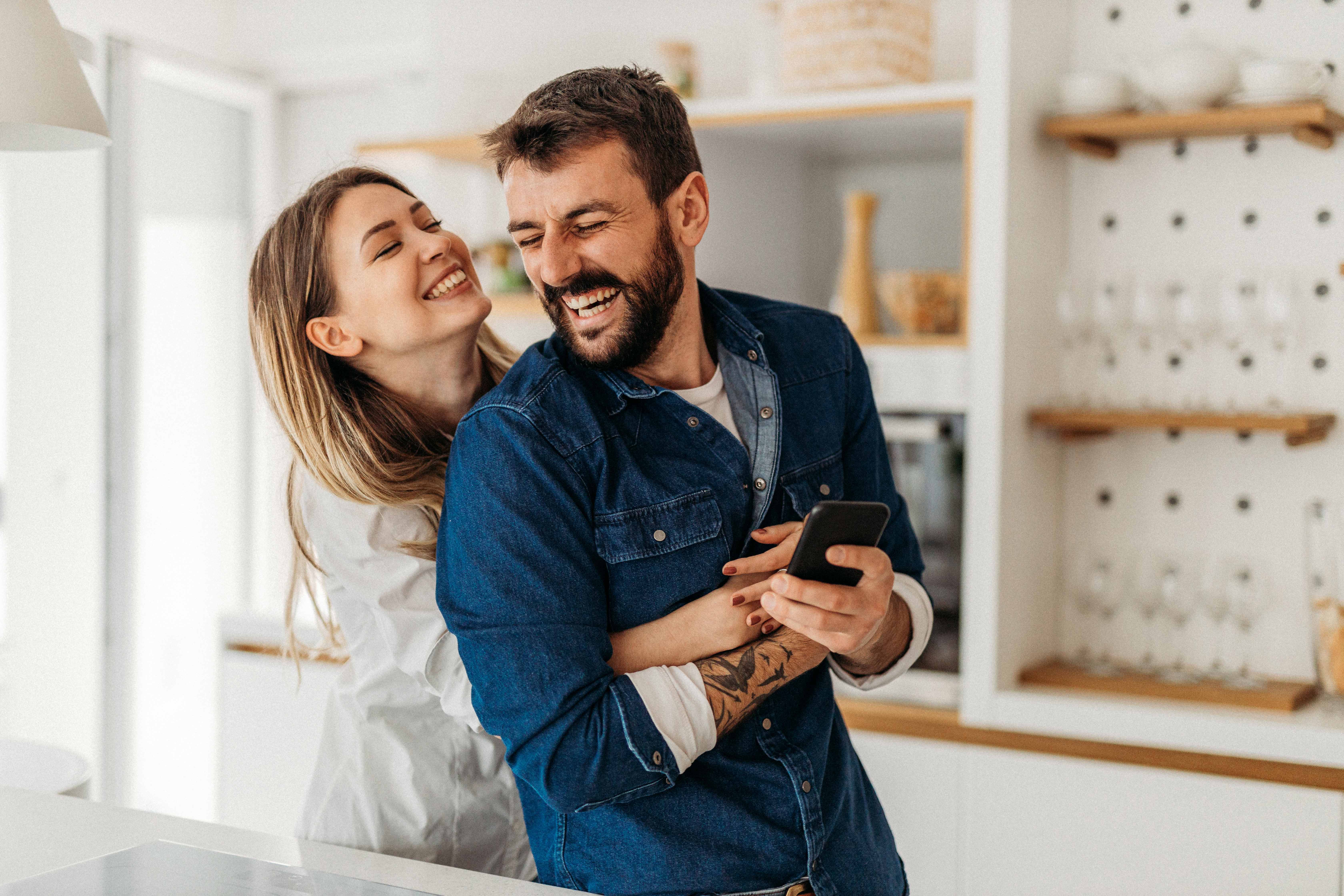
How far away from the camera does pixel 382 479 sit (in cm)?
152

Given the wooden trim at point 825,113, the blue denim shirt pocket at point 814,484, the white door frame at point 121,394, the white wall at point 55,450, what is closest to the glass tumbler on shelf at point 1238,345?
the wooden trim at point 825,113

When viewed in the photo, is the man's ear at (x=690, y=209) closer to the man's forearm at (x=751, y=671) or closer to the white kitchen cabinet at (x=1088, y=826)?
the man's forearm at (x=751, y=671)

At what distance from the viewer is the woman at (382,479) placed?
60.1 inches

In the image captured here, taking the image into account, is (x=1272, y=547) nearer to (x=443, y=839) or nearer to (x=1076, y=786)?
(x=1076, y=786)

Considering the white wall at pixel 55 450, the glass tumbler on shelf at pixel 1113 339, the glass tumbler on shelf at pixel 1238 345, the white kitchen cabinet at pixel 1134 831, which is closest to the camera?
the white kitchen cabinet at pixel 1134 831

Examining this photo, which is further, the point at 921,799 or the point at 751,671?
the point at 921,799

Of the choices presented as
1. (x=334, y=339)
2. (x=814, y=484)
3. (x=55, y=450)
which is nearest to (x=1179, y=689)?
(x=814, y=484)

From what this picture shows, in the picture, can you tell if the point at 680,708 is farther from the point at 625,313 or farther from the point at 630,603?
the point at 625,313

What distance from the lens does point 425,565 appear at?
1.52 m

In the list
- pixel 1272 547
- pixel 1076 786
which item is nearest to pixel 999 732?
pixel 1076 786

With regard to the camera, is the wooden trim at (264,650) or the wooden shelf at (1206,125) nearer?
the wooden shelf at (1206,125)

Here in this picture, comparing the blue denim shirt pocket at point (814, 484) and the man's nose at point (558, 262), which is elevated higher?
the man's nose at point (558, 262)

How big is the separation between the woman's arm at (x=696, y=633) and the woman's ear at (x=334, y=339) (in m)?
0.55

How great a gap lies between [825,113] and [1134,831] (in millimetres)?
1528
